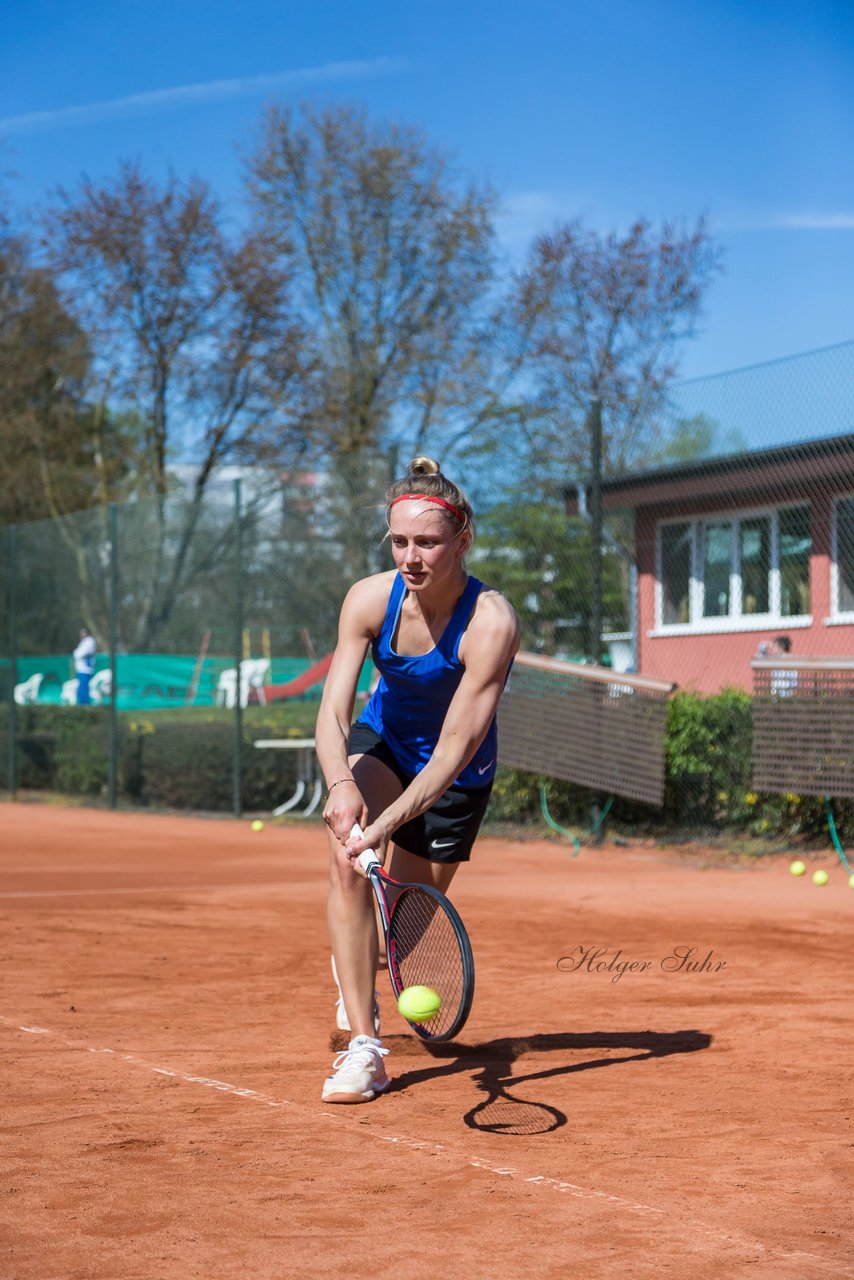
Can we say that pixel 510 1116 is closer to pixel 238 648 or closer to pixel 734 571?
pixel 734 571

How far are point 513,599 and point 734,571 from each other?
1.80 meters

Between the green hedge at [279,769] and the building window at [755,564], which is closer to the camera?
the green hedge at [279,769]

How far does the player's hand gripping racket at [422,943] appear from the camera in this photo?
12.4 ft

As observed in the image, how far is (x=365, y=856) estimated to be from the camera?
155 inches

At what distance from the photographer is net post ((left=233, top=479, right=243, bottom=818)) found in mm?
13797

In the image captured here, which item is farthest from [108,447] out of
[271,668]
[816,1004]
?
[816,1004]

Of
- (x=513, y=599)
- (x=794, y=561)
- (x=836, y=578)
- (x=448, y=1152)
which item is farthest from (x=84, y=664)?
(x=448, y=1152)

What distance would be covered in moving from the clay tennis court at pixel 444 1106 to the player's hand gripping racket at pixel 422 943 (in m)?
0.29

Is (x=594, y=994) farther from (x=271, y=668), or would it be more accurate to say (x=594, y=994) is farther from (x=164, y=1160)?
(x=271, y=668)

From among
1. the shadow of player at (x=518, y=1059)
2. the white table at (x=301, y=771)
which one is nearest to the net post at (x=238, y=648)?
the white table at (x=301, y=771)

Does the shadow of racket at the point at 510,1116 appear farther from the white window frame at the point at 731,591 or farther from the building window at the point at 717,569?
the building window at the point at 717,569

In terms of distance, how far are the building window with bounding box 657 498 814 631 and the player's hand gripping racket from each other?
6662 millimetres

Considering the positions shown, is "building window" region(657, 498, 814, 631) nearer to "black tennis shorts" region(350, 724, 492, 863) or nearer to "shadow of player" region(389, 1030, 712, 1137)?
"shadow of player" region(389, 1030, 712, 1137)

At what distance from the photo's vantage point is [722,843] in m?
10.5
